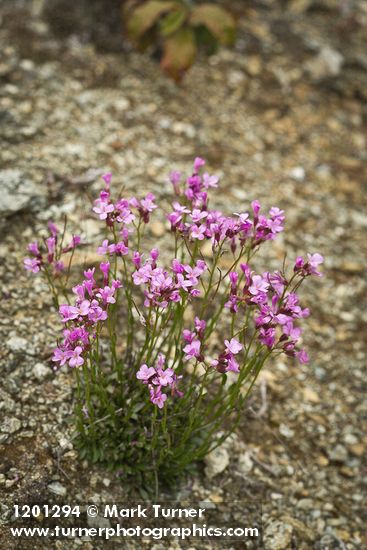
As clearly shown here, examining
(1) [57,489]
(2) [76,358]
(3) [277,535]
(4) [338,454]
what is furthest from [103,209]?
(4) [338,454]

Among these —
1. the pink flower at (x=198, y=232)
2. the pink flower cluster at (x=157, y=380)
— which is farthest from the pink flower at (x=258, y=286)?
the pink flower cluster at (x=157, y=380)

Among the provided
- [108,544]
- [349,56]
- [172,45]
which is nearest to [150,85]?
[172,45]

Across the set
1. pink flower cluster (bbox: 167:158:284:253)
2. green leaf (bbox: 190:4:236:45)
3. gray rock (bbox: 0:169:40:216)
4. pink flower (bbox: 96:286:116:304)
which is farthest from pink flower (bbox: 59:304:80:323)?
green leaf (bbox: 190:4:236:45)

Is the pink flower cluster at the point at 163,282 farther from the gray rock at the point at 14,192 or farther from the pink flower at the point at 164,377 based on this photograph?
the gray rock at the point at 14,192

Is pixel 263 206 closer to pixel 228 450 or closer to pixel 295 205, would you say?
pixel 295 205

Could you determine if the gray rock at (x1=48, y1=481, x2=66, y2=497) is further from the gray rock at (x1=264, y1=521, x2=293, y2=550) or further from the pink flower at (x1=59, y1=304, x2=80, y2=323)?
the gray rock at (x1=264, y1=521, x2=293, y2=550)

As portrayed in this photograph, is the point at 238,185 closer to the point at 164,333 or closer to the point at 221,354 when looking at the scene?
the point at 164,333
